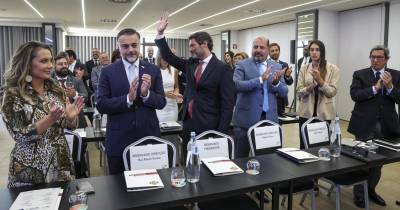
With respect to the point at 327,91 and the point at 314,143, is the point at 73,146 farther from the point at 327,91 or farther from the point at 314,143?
the point at 327,91

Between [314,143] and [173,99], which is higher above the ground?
[173,99]

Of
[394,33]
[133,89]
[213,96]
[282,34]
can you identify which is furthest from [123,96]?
[282,34]

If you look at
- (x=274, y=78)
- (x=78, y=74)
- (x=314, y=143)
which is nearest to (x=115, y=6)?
(x=78, y=74)

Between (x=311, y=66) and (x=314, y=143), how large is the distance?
3.24 ft

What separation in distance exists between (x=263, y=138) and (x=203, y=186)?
1098 millimetres

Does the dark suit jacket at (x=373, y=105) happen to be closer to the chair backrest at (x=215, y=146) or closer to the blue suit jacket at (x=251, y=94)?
the blue suit jacket at (x=251, y=94)

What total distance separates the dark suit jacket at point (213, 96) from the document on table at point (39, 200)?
4.39 ft

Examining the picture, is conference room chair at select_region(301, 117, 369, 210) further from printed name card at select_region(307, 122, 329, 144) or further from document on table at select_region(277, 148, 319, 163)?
document on table at select_region(277, 148, 319, 163)

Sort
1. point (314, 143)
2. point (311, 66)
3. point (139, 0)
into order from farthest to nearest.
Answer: point (139, 0)
point (311, 66)
point (314, 143)

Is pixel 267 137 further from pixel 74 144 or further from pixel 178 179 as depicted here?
pixel 74 144

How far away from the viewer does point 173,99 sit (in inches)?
159

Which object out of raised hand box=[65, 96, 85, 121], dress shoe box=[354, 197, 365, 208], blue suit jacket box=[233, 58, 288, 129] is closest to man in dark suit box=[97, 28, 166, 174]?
raised hand box=[65, 96, 85, 121]

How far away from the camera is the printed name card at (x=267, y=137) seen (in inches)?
106

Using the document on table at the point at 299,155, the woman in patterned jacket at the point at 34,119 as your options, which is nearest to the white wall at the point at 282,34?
the document on table at the point at 299,155
